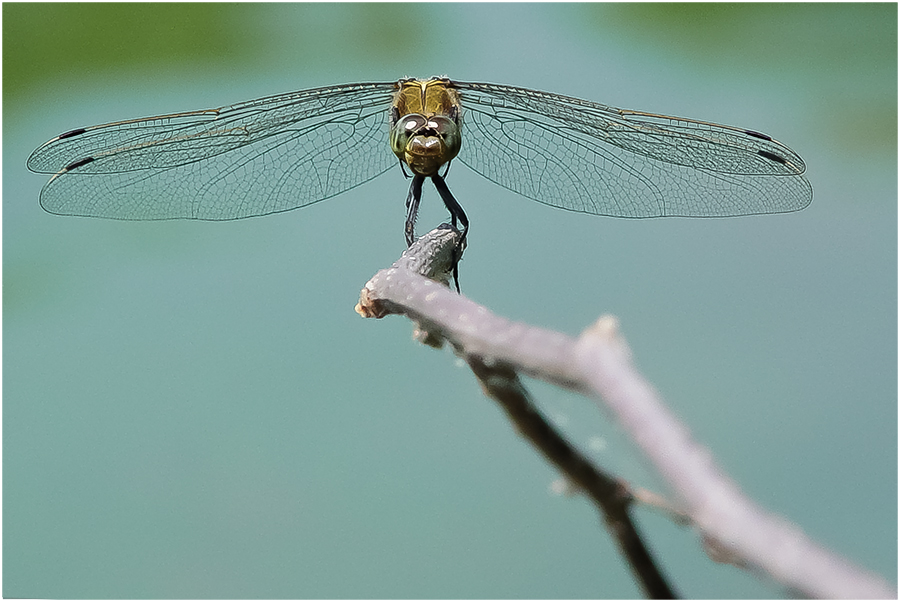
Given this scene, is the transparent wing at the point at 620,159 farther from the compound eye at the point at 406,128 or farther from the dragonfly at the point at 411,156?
the compound eye at the point at 406,128

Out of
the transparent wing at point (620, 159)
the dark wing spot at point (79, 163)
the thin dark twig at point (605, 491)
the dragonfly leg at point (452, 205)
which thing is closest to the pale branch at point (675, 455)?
the thin dark twig at point (605, 491)

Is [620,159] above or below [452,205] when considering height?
above

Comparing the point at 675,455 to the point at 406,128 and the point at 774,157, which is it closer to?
the point at 406,128

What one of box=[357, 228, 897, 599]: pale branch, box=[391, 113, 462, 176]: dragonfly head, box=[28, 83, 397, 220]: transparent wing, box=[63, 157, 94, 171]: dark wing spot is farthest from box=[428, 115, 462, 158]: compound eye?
box=[357, 228, 897, 599]: pale branch

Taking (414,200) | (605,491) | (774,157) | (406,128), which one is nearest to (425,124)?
(406,128)

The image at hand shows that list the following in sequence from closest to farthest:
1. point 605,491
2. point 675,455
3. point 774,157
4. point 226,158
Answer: point 675,455 → point 605,491 → point 774,157 → point 226,158

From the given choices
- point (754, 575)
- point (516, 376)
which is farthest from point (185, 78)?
point (754, 575)

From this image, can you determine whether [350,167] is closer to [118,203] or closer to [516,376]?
[118,203]
